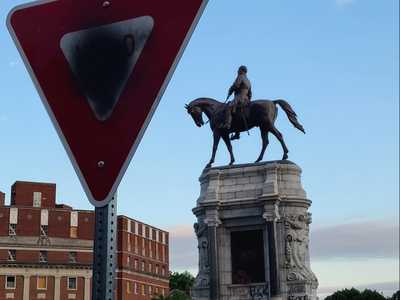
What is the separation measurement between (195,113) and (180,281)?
283 ft

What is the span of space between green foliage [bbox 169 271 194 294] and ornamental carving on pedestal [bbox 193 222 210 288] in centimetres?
8298

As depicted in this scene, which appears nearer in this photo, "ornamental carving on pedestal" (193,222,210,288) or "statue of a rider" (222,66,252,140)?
"ornamental carving on pedestal" (193,222,210,288)

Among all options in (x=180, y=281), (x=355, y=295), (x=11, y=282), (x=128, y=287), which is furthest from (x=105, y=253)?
(x=180, y=281)

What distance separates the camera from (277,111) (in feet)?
91.9

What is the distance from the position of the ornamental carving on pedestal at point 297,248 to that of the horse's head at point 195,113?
5732mm

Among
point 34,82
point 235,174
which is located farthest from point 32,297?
point 34,82

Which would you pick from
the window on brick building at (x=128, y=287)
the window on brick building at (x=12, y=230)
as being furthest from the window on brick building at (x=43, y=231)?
the window on brick building at (x=128, y=287)

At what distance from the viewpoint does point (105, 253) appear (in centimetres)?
282

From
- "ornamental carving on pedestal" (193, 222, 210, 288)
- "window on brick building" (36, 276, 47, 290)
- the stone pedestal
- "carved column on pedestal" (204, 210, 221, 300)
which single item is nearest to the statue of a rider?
the stone pedestal

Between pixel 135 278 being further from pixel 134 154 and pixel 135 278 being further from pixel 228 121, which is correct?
pixel 134 154

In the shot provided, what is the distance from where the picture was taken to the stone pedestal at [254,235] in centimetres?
2516

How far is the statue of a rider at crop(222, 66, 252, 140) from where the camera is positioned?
2731 centimetres

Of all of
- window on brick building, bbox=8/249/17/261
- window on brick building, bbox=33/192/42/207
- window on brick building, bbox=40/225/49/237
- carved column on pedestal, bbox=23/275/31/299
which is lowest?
carved column on pedestal, bbox=23/275/31/299

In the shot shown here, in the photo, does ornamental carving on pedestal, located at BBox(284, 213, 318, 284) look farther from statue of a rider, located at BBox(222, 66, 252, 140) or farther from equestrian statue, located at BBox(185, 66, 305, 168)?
statue of a rider, located at BBox(222, 66, 252, 140)
